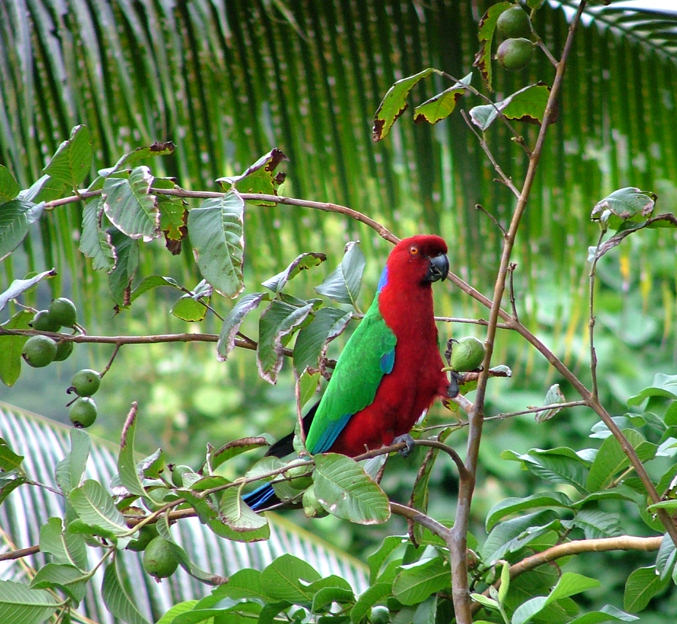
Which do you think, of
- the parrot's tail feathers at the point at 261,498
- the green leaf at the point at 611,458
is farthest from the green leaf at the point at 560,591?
the parrot's tail feathers at the point at 261,498

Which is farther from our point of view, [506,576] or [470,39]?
[470,39]

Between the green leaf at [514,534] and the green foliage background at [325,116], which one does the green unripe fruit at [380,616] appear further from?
the green foliage background at [325,116]

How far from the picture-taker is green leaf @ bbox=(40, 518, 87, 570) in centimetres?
77

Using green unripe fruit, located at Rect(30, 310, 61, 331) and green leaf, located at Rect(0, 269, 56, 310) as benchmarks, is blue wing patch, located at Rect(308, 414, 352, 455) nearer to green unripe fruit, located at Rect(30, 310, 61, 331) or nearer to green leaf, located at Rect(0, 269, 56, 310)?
green unripe fruit, located at Rect(30, 310, 61, 331)

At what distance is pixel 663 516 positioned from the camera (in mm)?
785

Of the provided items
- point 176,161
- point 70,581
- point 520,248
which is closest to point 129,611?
point 70,581

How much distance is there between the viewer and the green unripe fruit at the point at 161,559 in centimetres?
74

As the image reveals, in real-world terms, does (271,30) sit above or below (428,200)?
above

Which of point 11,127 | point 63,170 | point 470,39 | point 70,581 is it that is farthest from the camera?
point 470,39

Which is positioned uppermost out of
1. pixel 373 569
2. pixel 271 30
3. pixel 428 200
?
pixel 271 30

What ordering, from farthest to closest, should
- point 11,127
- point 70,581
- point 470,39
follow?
1. point 470,39
2. point 11,127
3. point 70,581

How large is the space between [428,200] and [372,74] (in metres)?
0.31

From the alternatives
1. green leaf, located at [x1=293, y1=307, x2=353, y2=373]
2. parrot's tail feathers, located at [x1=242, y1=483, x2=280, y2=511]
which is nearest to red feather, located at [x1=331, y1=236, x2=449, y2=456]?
parrot's tail feathers, located at [x1=242, y1=483, x2=280, y2=511]

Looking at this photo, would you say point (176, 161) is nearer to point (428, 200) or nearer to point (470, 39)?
point (428, 200)
